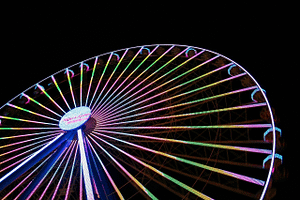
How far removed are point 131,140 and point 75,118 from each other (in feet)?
5.21

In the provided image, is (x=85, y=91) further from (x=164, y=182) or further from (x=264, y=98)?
(x=264, y=98)

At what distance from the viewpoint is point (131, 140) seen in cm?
722

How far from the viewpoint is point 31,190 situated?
5.31 metres

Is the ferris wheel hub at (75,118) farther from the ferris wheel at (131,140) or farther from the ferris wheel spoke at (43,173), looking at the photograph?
the ferris wheel spoke at (43,173)

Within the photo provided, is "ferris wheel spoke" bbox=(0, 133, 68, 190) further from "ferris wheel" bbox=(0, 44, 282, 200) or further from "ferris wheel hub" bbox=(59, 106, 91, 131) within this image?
"ferris wheel hub" bbox=(59, 106, 91, 131)

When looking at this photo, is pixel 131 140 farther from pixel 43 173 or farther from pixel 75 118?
pixel 43 173

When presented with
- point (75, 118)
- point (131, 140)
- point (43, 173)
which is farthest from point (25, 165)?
point (131, 140)

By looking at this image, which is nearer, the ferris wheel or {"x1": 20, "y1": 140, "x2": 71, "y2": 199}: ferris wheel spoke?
{"x1": 20, "y1": 140, "x2": 71, "y2": 199}: ferris wheel spoke

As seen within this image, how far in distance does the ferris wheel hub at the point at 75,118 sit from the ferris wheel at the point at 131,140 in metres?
0.03

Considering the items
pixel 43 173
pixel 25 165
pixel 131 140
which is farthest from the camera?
pixel 131 140

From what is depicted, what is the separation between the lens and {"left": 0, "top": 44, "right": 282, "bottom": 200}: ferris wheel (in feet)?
18.4

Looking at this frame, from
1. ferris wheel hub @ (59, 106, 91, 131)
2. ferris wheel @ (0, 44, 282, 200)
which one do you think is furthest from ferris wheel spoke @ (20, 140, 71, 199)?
ferris wheel hub @ (59, 106, 91, 131)

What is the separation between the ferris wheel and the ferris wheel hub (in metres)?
0.03

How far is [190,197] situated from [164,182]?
1129 mm
